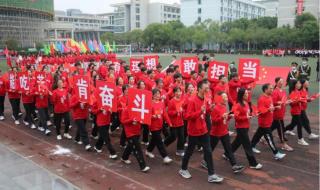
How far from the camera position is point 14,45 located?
55531 mm

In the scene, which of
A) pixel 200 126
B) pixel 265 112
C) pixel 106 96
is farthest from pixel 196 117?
pixel 106 96

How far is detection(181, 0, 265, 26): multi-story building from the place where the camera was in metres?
95.9

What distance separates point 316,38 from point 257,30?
13.2 meters

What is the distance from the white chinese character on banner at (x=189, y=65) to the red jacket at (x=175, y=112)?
3489 mm

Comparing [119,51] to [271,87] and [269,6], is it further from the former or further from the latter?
[271,87]

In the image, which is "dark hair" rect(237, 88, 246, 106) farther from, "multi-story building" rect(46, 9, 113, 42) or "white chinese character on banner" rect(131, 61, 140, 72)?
"multi-story building" rect(46, 9, 113, 42)

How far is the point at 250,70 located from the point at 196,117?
12.5ft

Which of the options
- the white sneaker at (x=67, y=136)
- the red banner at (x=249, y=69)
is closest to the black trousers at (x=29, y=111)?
the white sneaker at (x=67, y=136)

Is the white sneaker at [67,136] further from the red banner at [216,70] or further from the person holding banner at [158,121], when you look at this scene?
the red banner at [216,70]

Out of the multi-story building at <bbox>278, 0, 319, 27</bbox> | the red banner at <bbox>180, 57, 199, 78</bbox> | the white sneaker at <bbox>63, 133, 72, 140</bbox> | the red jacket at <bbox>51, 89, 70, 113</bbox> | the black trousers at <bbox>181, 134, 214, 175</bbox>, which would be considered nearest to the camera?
the black trousers at <bbox>181, 134, 214, 175</bbox>

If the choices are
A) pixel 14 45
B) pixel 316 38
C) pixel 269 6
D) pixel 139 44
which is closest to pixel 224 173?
pixel 316 38

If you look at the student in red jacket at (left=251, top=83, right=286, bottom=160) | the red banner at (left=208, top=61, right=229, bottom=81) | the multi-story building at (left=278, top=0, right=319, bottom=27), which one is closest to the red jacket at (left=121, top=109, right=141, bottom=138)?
the student in red jacket at (left=251, top=83, right=286, bottom=160)

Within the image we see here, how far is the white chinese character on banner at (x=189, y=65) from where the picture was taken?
10312 millimetres

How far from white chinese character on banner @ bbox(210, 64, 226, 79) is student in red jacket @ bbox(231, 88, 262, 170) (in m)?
2.88
